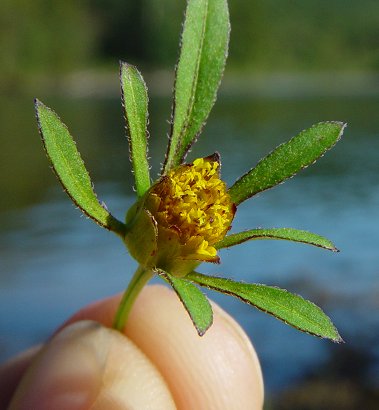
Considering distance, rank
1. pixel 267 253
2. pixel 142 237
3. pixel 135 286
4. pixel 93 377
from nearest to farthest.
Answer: pixel 142 237, pixel 135 286, pixel 93 377, pixel 267 253

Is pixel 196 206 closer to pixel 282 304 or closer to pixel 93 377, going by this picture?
pixel 282 304

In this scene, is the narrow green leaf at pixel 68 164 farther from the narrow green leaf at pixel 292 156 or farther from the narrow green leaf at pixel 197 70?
the narrow green leaf at pixel 292 156

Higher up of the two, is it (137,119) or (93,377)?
(137,119)

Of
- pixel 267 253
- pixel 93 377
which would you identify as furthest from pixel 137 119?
pixel 267 253

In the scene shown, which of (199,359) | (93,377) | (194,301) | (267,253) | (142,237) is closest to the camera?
(194,301)

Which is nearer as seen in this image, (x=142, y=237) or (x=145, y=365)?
(x=142, y=237)

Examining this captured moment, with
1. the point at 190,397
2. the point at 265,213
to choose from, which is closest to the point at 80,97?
the point at 265,213

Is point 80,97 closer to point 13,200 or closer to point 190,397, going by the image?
point 13,200
